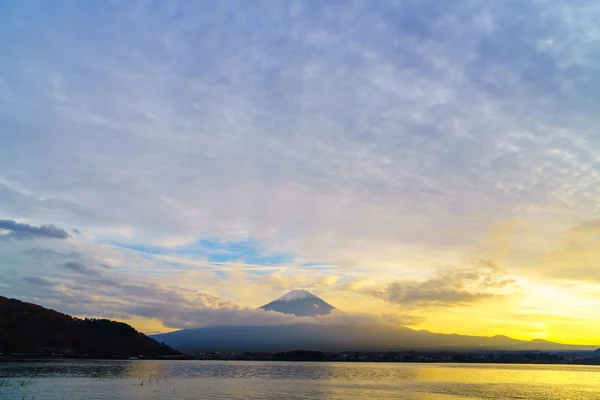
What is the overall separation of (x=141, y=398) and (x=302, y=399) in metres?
20.7

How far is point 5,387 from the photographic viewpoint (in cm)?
5881

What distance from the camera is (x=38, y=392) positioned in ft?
184

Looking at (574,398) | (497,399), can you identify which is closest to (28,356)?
(497,399)

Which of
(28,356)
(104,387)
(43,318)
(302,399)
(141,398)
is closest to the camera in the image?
(141,398)

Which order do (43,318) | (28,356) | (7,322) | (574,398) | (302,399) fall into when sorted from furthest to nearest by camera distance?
(43,318)
(7,322)
(28,356)
(574,398)
(302,399)

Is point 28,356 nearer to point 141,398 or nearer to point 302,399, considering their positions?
point 141,398

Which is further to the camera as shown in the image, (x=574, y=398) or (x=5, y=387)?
(x=574, y=398)

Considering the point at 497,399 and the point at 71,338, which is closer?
the point at 497,399

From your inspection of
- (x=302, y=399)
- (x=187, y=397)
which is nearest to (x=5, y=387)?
(x=187, y=397)

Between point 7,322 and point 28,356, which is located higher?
point 7,322

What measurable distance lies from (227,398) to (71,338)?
161450 mm

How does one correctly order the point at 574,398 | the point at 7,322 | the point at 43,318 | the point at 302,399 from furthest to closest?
the point at 43,318 < the point at 7,322 < the point at 574,398 < the point at 302,399

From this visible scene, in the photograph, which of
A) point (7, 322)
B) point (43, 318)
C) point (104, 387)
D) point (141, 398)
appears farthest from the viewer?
point (43, 318)

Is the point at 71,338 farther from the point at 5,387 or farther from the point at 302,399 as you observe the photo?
the point at 302,399
